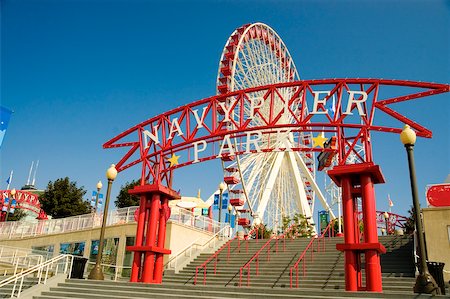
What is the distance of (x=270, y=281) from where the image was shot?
15.9 m

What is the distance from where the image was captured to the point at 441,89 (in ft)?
48.6

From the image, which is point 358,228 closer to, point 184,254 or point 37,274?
point 184,254

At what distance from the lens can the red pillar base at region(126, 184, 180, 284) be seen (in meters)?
16.2

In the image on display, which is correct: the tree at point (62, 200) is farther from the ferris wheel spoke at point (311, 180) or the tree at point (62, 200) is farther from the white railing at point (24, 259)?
the ferris wheel spoke at point (311, 180)

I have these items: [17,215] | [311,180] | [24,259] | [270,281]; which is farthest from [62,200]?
[270,281]

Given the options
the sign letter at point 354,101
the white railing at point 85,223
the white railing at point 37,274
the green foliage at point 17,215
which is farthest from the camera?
the green foliage at point 17,215

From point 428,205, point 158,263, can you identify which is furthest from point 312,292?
point 428,205

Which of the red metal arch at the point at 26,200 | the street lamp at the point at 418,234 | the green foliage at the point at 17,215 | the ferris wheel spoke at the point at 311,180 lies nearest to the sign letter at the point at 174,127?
the street lamp at the point at 418,234

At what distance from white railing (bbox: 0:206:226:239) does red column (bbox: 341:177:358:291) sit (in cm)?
1087

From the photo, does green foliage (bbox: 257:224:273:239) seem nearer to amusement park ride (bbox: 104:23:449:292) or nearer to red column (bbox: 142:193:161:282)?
amusement park ride (bbox: 104:23:449:292)

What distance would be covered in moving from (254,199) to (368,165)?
1951 cm

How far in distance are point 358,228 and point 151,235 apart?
7902 millimetres

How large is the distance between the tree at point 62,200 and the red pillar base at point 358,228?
112ft

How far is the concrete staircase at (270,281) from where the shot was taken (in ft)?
39.8
